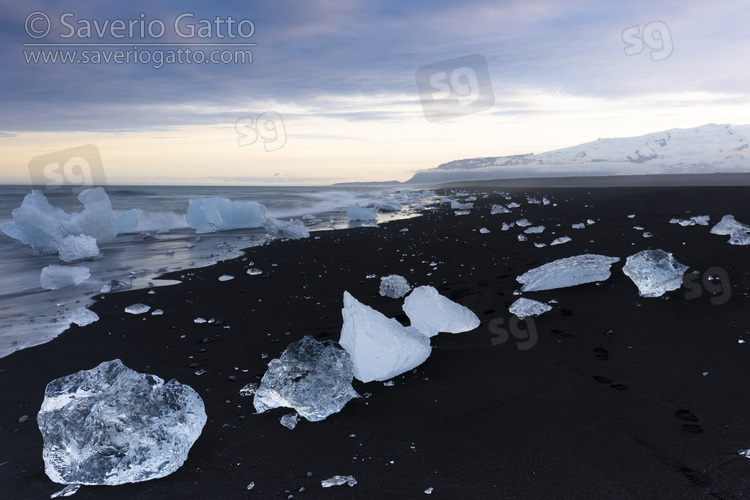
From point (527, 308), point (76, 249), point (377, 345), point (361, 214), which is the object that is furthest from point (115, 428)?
point (361, 214)

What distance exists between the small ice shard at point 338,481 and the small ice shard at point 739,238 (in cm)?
556

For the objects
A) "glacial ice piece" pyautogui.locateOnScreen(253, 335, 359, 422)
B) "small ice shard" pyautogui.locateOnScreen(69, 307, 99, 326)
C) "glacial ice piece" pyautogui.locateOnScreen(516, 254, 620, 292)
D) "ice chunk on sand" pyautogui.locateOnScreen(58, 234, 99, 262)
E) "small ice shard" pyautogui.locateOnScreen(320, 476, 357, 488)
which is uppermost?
"ice chunk on sand" pyautogui.locateOnScreen(58, 234, 99, 262)

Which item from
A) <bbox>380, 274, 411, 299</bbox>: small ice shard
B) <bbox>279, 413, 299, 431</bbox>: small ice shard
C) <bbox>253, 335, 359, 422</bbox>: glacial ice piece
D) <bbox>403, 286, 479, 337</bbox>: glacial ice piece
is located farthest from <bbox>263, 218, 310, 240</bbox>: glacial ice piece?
<bbox>279, 413, 299, 431</bbox>: small ice shard

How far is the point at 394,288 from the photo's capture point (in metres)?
4.43

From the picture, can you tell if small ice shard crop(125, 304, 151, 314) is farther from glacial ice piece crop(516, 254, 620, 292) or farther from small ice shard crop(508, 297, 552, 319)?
glacial ice piece crop(516, 254, 620, 292)

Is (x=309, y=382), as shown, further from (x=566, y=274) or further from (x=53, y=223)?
(x=53, y=223)

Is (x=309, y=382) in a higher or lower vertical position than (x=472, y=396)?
higher

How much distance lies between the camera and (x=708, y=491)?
1.66m

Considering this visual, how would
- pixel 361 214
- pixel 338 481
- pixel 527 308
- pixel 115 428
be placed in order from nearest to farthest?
pixel 338 481
pixel 115 428
pixel 527 308
pixel 361 214

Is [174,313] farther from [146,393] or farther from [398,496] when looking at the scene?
[398,496]

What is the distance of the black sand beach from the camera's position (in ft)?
5.99

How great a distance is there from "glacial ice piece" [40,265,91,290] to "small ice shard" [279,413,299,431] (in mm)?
4925

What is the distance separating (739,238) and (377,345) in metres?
5.00

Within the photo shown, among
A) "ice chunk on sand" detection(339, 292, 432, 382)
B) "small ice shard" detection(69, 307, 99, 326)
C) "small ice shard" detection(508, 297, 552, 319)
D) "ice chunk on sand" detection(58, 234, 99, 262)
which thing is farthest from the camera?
"ice chunk on sand" detection(58, 234, 99, 262)
